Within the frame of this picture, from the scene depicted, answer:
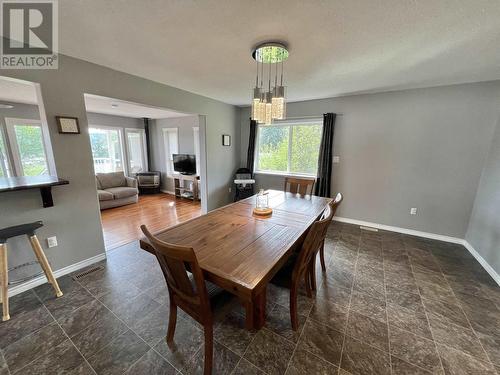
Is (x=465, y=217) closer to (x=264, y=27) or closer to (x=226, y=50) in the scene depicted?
(x=264, y=27)

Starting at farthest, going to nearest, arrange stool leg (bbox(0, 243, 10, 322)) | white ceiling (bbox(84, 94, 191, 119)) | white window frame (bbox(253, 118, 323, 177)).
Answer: white window frame (bbox(253, 118, 323, 177)), white ceiling (bbox(84, 94, 191, 119)), stool leg (bbox(0, 243, 10, 322))

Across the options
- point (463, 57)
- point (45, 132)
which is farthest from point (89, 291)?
point (463, 57)

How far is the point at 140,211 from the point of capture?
14.6ft

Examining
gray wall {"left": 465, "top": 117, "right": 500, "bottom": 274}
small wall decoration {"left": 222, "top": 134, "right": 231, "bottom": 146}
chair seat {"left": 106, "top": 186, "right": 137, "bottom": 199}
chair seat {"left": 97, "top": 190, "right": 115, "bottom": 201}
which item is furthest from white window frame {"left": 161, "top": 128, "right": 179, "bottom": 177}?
gray wall {"left": 465, "top": 117, "right": 500, "bottom": 274}

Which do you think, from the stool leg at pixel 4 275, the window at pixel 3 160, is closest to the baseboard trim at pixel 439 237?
the stool leg at pixel 4 275

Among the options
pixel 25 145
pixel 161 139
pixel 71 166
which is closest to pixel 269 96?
pixel 71 166

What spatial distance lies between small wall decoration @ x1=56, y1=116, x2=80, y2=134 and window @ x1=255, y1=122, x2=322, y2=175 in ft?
10.8

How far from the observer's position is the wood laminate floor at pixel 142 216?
3.21m

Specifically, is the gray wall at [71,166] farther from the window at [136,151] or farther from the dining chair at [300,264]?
the window at [136,151]

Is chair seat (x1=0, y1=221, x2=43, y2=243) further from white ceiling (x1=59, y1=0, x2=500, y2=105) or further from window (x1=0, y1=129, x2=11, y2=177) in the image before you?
window (x1=0, y1=129, x2=11, y2=177)

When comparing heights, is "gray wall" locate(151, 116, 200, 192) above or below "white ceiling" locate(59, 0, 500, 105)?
below

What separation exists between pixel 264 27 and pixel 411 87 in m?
2.76

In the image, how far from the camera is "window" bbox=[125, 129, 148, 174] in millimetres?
5919

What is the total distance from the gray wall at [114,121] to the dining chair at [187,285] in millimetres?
5546
